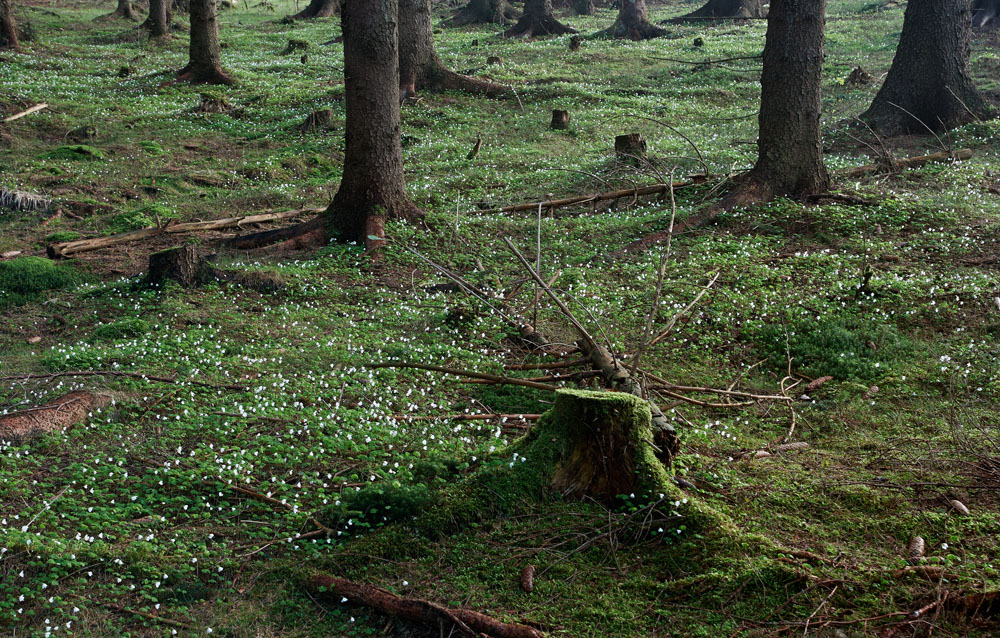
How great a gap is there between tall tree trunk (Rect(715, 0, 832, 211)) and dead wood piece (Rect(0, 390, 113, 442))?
1001cm

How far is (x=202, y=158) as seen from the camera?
59.3 feet

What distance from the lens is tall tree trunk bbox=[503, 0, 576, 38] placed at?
36594 mm

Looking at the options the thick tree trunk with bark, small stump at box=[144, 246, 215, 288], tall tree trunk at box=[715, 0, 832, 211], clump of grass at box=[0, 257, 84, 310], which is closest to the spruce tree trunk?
small stump at box=[144, 246, 215, 288]

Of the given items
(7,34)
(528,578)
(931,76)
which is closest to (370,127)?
(528,578)

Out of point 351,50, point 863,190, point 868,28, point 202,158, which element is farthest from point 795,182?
point 868,28

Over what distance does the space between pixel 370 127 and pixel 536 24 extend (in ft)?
88.8

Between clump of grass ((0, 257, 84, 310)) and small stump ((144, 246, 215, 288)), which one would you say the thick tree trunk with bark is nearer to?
clump of grass ((0, 257, 84, 310))

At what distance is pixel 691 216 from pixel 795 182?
186 cm

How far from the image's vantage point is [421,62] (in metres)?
22.8

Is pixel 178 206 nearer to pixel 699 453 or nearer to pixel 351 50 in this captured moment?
pixel 351 50

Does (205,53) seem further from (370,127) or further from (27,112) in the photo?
(370,127)

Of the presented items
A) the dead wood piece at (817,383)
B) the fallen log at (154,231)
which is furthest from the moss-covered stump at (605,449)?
the fallen log at (154,231)

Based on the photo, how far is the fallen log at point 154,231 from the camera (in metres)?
12.3

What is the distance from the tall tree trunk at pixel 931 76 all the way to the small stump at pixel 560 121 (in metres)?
7.64
